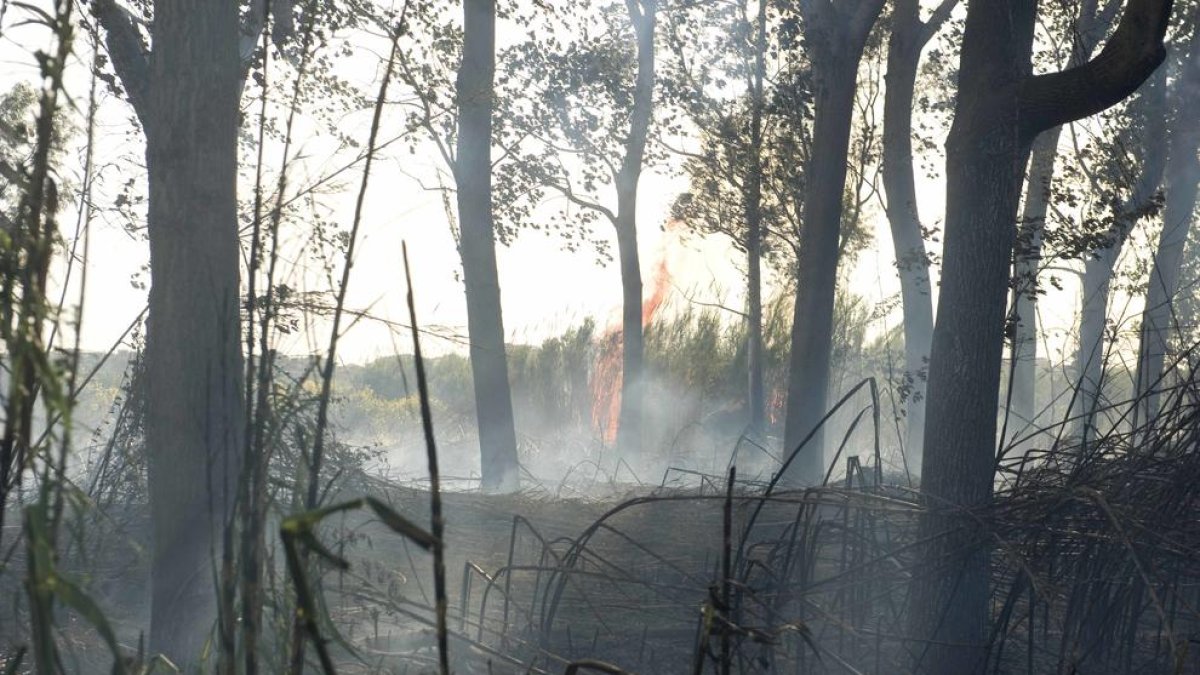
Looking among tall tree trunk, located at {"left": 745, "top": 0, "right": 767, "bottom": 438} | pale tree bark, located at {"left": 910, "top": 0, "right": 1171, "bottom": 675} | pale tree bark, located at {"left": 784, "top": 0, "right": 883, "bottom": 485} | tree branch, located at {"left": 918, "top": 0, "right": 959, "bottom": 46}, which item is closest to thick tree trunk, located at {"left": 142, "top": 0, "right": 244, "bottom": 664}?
pale tree bark, located at {"left": 910, "top": 0, "right": 1171, "bottom": 675}

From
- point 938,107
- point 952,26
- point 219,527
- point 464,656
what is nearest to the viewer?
point 464,656

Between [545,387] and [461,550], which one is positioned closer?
[461,550]

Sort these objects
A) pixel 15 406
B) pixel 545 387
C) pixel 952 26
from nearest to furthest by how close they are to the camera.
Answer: pixel 15 406 → pixel 952 26 → pixel 545 387

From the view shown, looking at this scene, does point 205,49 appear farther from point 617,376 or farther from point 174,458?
point 617,376

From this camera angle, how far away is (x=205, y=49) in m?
4.07

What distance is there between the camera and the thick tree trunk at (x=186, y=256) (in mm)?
3984

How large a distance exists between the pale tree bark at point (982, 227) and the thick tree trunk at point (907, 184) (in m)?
9.49

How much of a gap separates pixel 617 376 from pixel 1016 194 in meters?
15.0

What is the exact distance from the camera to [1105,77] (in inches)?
161

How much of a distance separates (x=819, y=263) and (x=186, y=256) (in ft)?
22.4

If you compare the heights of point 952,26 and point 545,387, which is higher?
point 952,26

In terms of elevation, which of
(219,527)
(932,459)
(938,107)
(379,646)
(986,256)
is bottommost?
(379,646)

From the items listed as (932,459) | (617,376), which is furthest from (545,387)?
(932,459)

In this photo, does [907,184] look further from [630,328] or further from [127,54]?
[127,54]
